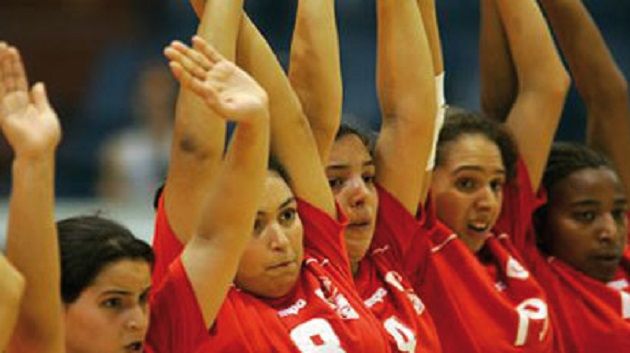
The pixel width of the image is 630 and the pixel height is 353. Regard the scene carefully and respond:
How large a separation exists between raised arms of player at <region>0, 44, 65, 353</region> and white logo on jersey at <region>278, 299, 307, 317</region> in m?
0.59

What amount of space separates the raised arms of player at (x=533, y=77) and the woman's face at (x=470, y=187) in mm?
212

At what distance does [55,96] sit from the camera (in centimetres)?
705

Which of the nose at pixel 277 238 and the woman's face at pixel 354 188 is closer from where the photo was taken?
the nose at pixel 277 238

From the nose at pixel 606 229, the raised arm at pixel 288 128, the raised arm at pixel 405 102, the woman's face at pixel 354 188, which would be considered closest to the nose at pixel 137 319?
the raised arm at pixel 288 128

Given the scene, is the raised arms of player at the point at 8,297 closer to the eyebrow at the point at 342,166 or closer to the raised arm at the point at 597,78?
the eyebrow at the point at 342,166

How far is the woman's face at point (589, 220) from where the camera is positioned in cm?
393

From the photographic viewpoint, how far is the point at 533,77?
396cm

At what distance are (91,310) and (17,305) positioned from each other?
253mm

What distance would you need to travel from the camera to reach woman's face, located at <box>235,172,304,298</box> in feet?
10.1

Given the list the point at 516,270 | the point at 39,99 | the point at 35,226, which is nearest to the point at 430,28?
the point at 516,270

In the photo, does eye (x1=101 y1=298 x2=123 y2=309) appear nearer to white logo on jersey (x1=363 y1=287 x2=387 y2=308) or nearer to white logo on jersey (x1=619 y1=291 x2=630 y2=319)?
white logo on jersey (x1=363 y1=287 x2=387 y2=308)

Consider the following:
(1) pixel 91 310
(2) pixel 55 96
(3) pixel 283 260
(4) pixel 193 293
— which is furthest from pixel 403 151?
(2) pixel 55 96

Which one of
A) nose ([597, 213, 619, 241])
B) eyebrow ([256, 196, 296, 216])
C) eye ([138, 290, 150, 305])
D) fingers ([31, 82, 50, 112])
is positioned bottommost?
nose ([597, 213, 619, 241])

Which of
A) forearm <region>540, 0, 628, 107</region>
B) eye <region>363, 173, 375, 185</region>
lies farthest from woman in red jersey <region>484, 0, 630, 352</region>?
eye <region>363, 173, 375, 185</region>
